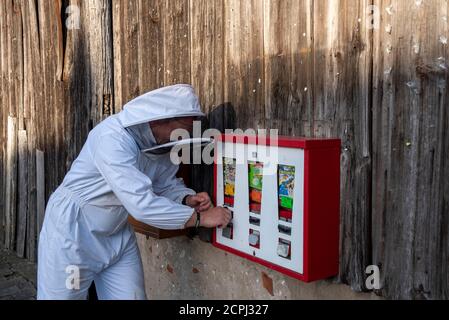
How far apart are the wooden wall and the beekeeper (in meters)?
0.55

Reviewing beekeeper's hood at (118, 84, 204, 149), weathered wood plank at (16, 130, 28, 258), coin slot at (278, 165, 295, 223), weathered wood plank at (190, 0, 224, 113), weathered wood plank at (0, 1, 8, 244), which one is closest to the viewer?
coin slot at (278, 165, 295, 223)

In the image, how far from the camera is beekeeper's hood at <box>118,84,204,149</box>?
314cm

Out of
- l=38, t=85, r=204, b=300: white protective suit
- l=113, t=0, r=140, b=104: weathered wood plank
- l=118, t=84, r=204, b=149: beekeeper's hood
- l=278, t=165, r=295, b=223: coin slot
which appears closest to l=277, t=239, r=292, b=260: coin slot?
l=278, t=165, r=295, b=223: coin slot

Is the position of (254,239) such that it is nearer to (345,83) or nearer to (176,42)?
(345,83)

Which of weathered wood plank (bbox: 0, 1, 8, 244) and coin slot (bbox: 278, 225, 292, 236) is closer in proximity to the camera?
coin slot (bbox: 278, 225, 292, 236)

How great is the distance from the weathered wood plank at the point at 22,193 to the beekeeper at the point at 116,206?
3568 millimetres

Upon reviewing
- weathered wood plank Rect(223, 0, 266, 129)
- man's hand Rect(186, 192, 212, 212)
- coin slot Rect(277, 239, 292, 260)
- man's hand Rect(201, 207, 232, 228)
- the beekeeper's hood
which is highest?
weathered wood plank Rect(223, 0, 266, 129)

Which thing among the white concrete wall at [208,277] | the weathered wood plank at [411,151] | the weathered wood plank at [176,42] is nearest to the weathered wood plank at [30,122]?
the white concrete wall at [208,277]

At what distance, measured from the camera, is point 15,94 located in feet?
23.0

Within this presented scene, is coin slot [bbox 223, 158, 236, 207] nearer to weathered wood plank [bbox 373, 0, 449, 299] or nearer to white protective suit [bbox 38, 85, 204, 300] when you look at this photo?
white protective suit [bbox 38, 85, 204, 300]

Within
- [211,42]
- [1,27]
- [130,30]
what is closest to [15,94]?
[1,27]

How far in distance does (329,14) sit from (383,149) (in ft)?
2.61

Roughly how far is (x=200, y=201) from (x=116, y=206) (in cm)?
55
